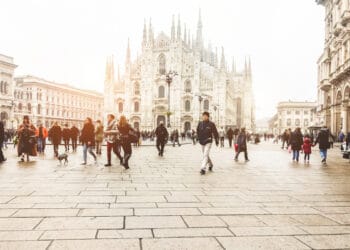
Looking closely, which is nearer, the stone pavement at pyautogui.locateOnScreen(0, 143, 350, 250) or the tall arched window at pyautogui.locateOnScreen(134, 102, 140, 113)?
the stone pavement at pyautogui.locateOnScreen(0, 143, 350, 250)

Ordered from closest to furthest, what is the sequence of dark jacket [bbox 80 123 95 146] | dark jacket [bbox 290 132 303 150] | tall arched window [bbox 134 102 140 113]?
dark jacket [bbox 80 123 95 146] < dark jacket [bbox 290 132 303 150] < tall arched window [bbox 134 102 140 113]

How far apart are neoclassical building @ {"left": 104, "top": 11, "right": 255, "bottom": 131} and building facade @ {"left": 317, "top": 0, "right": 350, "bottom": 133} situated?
95.9ft

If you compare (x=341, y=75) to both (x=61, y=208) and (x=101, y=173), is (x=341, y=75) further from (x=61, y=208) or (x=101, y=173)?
(x=61, y=208)

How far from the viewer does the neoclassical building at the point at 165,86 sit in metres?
66.9

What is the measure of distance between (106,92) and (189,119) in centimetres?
1577

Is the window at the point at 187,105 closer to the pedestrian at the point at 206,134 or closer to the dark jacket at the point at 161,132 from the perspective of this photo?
the dark jacket at the point at 161,132

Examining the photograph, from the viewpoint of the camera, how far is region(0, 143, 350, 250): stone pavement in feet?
12.5

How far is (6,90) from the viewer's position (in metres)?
54.6

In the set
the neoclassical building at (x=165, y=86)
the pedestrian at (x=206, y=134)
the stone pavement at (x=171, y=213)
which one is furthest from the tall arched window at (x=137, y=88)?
the stone pavement at (x=171, y=213)

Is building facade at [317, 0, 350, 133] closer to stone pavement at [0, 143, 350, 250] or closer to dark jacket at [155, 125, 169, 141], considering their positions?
dark jacket at [155, 125, 169, 141]

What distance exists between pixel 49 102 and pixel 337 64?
5916 cm

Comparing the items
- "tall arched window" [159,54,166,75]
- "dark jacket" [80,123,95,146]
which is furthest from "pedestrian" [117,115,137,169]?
"tall arched window" [159,54,166,75]

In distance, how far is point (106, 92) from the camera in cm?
7112

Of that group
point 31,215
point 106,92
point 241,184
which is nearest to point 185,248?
point 31,215
